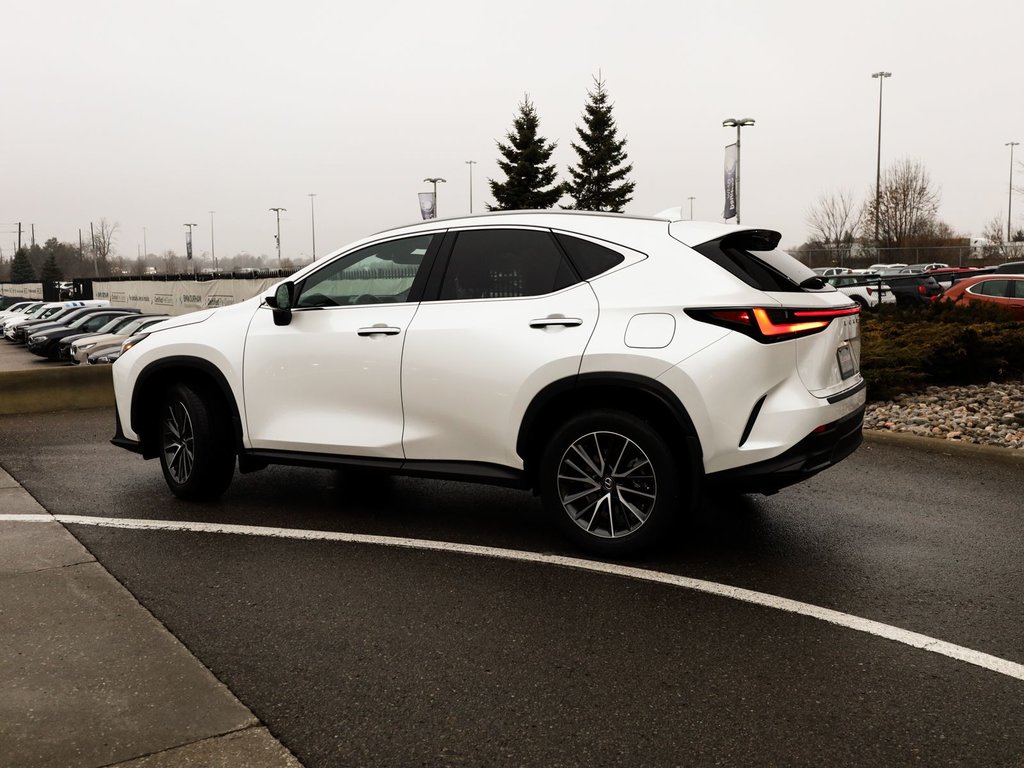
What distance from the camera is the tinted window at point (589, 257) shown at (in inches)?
199

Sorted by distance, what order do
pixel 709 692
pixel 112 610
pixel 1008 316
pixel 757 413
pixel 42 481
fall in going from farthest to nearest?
1. pixel 1008 316
2. pixel 42 481
3. pixel 757 413
4. pixel 112 610
5. pixel 709 692

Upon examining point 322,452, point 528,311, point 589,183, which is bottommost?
point 322,452

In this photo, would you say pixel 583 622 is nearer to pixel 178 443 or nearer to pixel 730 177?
pixel 178 443

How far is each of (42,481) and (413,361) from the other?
367cm

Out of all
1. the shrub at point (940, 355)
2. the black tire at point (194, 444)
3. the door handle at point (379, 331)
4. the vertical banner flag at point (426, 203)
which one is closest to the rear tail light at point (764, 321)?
the door handle at point (379, 331)

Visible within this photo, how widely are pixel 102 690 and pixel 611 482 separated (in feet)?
8.36

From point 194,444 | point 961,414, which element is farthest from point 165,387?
point 961,414

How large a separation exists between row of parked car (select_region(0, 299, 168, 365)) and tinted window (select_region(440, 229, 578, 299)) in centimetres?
1817

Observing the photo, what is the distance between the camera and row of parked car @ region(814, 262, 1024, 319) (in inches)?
780

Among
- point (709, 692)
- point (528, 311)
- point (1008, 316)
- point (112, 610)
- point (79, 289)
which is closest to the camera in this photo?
point (709, 692)

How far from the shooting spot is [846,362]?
512 cm

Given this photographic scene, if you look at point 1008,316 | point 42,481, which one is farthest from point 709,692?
point 1008,316

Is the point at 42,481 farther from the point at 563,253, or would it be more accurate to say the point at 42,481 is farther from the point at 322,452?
the point at 563,253

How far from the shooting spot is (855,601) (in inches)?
175
